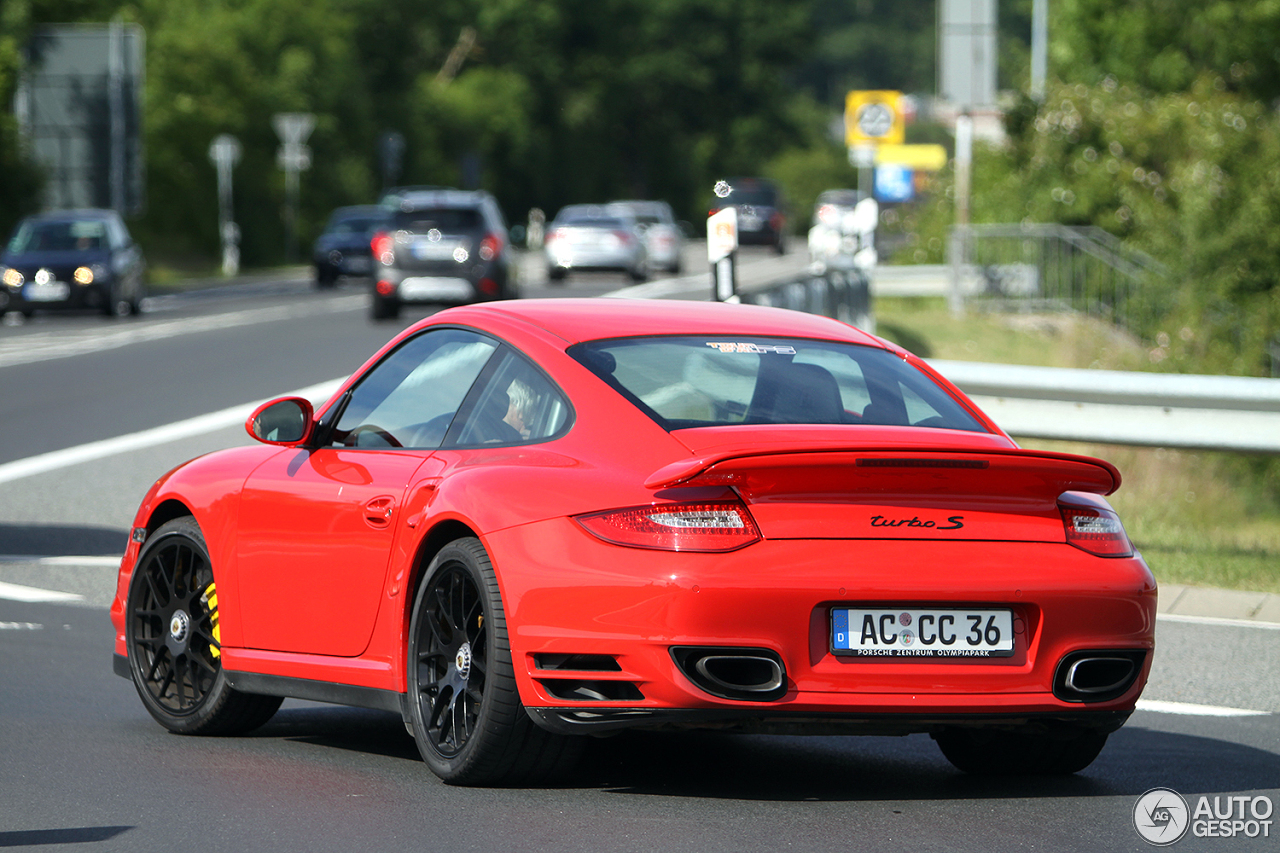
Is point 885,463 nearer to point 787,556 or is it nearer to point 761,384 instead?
point 787,556

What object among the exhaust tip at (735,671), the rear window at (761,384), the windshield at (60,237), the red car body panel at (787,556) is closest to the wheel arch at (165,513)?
the red car body panel at (787,556)

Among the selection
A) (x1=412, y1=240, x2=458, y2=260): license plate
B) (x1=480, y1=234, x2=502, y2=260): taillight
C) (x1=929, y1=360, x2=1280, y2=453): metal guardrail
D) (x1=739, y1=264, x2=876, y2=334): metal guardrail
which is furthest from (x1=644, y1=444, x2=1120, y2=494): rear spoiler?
(x1=412, y1=240, x2=458, y2=260): license plate

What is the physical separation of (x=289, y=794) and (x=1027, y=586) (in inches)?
82.8

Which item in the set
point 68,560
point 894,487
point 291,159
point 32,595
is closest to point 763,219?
point 291,159

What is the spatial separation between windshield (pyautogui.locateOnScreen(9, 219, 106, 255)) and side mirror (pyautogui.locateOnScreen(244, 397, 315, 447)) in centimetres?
2578

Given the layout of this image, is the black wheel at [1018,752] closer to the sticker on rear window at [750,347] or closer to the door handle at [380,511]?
the sticker on rear window at [750,347]

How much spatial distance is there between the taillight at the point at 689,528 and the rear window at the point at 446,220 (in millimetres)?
23429

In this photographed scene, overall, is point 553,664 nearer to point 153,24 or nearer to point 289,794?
point 289,794

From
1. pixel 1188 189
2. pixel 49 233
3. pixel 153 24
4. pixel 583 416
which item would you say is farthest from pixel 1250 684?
pixel 153 24

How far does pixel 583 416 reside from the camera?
5.76 meters

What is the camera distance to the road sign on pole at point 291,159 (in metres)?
53.9

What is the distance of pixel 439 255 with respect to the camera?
28.5 meters

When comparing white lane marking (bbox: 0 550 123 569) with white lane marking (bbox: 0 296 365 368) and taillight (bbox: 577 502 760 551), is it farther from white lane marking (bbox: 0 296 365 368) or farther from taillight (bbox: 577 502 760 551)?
white lane marking (bbox: 0 296 365 368)

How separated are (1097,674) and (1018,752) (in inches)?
24.9
